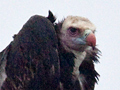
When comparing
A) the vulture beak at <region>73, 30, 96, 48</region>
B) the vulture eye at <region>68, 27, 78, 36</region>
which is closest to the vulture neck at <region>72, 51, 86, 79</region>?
the vulture beak at <region>73, 30, 96, 48</region>

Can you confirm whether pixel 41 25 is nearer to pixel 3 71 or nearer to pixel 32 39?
pixel 32 39

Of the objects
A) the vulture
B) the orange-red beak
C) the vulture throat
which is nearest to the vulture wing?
the vulture

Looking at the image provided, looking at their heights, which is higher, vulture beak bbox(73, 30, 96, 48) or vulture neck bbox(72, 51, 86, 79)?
vulture beak bbox(73, 30, 96, 48)

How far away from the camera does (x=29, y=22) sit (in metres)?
9.66

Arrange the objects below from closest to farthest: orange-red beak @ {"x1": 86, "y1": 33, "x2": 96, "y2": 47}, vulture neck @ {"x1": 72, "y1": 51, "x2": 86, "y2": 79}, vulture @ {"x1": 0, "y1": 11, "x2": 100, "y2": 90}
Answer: vulture @ {"x1": 0, "y1": 11, "x2": 100, "y2": 90}
orange-red beak @ {"x1": 86, "y1": 33, "x2": 96, "y2": 47}
vulture neck @ {"x1": 72, "y1": 51, "x2": 86, "y2": 79}

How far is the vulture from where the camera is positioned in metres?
9.40

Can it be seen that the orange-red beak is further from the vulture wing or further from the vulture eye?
the vulture wing

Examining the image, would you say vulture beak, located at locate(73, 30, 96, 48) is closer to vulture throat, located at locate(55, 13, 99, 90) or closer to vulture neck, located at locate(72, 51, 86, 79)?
vulture throat, located at locate(55, 13, 99, 90)

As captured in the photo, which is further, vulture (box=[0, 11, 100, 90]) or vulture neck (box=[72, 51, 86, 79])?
vulture neck (box=[72, 51, 86, 79])

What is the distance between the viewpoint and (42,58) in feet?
30.9

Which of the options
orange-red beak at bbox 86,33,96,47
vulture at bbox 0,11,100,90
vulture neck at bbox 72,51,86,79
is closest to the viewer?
vulture at bbox 0,11,100,90

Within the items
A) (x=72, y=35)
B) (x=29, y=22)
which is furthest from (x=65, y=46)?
(x=29, y=22)

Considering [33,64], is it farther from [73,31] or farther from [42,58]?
[73,31]

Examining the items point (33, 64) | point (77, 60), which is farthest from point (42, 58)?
point (77, 60)
